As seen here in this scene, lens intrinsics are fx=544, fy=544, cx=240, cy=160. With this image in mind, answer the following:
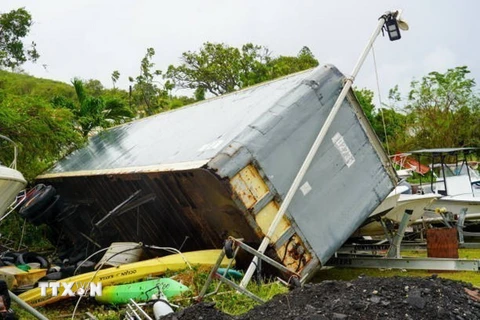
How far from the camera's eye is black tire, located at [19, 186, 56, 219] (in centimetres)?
888

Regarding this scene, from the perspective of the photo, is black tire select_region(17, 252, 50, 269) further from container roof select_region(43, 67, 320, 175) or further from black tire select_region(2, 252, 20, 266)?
container roof select_region(43, 67, 320, 175)

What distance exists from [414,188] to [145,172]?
9.14 m

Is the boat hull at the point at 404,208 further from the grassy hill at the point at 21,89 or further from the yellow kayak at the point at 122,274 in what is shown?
the grassy hill at the point at 21,89

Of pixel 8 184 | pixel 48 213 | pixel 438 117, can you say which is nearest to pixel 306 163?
pixel 8 184

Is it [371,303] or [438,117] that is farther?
[438,117]

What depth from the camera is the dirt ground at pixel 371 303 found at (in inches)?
149

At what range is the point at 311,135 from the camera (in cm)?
648

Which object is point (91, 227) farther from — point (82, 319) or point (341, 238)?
point (341, 238)

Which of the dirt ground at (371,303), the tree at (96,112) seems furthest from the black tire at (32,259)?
the tree at (96,112)

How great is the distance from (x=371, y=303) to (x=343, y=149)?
3043 mm

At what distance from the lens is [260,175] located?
19.5ft

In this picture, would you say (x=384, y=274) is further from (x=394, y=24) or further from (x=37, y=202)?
(x=37, y=202)

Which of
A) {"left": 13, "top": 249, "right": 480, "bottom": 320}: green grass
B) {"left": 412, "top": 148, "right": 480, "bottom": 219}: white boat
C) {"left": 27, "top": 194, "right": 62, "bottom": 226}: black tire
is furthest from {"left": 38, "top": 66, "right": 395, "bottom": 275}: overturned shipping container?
{"left": 412, "top": 148, "right": 480, "bottom": 219}: white boat

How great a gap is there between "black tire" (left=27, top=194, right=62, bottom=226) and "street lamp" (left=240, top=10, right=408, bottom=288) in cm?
493
